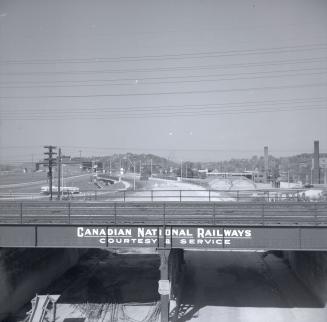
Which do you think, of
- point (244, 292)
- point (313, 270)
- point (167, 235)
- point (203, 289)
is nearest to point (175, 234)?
point (167, 235)

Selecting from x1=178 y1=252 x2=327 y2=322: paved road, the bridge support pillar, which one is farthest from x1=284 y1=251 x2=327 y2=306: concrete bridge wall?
the bridge support pillar

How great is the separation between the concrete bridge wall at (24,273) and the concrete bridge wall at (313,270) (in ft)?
54.2

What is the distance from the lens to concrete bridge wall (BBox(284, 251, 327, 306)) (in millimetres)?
19953

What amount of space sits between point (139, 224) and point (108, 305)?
7.14 meters

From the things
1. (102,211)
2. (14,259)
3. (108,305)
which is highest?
(102,211)

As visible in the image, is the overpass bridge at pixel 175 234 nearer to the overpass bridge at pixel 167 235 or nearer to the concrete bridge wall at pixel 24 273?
the overpass bridge at pixel 167 235

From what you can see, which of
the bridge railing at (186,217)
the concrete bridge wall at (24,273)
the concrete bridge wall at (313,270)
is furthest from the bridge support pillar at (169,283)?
the concrete bridge wall at (24,273)

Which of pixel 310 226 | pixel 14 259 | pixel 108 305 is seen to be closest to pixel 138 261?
pixel 108 305

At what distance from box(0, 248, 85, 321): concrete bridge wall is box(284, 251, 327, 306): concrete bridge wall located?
650 inches

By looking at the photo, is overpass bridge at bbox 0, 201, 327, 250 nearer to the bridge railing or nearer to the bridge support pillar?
the bridge railing

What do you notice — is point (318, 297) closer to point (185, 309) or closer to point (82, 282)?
point (185, 309)

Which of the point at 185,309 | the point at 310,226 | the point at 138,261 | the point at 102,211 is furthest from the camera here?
the point at 138,261

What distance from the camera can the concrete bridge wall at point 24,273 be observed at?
62.8 ft

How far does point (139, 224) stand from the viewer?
16.6 metres
